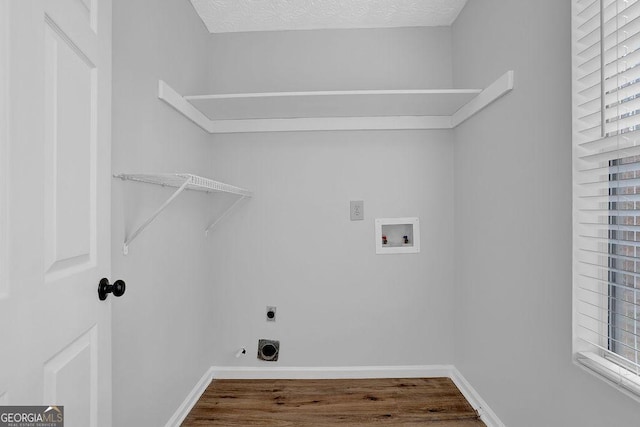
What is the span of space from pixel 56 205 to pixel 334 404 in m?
1.88

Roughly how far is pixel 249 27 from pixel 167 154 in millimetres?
1209

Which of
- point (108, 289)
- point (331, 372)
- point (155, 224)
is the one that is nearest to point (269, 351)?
point (331, 372)

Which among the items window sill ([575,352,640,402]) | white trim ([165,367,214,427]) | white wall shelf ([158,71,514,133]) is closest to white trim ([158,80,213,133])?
white wall shelf ([158,71,514,133])

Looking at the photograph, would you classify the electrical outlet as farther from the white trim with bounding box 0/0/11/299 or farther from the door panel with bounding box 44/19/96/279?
the white trim with bounding box 0/0/11/299

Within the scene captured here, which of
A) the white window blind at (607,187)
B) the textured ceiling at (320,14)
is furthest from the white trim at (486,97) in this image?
the textured ceiling at (320,14)

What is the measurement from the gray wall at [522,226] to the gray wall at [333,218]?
22 centimetres

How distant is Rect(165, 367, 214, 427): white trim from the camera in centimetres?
188

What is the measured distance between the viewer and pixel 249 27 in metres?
2.41

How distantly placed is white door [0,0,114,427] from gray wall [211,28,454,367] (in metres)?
1.38

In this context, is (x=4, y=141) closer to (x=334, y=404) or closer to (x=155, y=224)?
(x=155, y=224)

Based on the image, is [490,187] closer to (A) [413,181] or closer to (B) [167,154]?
(A) [413,181]

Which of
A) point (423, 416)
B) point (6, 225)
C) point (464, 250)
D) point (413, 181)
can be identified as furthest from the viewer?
point (413, 181)

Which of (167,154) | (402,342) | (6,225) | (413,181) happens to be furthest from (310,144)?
(6,225)

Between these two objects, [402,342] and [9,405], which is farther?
[402,342]
